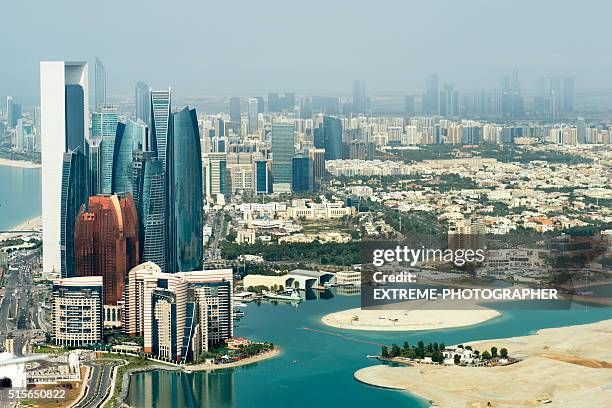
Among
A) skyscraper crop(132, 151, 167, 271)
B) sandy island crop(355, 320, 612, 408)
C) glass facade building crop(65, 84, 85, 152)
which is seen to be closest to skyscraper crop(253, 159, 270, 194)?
glass facade building crop(65, 84, 85, 152)

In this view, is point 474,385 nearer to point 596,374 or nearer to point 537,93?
point 596,374

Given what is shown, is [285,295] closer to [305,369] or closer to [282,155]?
[305,369]

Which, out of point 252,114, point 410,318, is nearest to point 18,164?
point 252,114

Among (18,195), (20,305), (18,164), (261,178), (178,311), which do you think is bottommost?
(20,305)

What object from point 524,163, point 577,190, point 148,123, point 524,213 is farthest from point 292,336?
point 524,163

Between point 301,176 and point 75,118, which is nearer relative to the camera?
point 75,118

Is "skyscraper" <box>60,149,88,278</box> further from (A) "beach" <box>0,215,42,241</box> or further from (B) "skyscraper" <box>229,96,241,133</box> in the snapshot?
(B) "skyscraper" <box>229,96,241,133</box>

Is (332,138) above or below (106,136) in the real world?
below

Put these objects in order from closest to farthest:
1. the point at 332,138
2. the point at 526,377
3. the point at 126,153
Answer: the point at 526,377
the point at 126,153
the point at 332,138
